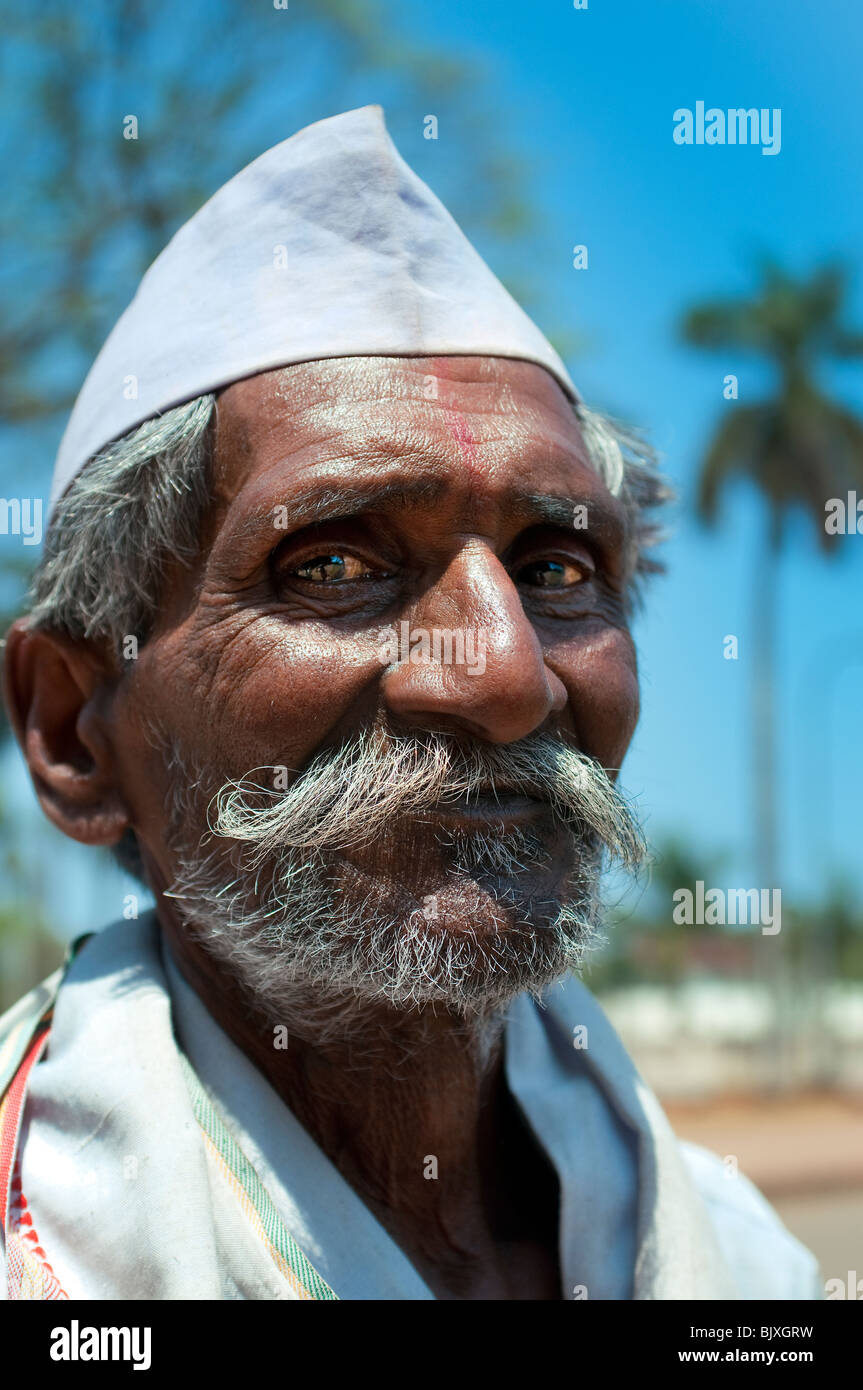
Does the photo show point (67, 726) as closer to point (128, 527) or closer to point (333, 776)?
point (128, 527)

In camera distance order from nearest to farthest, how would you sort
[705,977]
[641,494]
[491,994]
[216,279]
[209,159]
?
[491,994], [216,279], [641,494], [209,159], [705,977]

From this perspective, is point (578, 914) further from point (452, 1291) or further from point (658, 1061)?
point (658, 1061)

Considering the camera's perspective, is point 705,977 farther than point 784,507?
No

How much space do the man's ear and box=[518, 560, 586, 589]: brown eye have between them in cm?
73

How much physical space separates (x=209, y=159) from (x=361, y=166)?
26.1 ft

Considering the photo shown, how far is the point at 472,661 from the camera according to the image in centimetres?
179

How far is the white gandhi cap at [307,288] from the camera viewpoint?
6.79 ft

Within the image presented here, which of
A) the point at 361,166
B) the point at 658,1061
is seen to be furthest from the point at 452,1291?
the point at 658,1061

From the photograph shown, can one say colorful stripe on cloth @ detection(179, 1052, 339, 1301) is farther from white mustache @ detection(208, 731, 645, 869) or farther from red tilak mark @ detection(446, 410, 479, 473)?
red tilak mark @ detection(446, 410, 479, 473)

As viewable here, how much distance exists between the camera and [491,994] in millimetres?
1868

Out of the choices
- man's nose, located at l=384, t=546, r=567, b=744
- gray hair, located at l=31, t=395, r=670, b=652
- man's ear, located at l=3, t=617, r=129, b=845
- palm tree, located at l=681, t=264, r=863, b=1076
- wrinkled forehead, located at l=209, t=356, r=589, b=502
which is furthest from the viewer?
palm tree, located at l=681, t=264, r=863, b=1076

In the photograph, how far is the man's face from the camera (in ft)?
6.05

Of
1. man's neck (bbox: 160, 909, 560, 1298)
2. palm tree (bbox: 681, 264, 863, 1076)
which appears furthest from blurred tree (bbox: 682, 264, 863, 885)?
man's neck (bbox: 160, 909, 560, 1298)
